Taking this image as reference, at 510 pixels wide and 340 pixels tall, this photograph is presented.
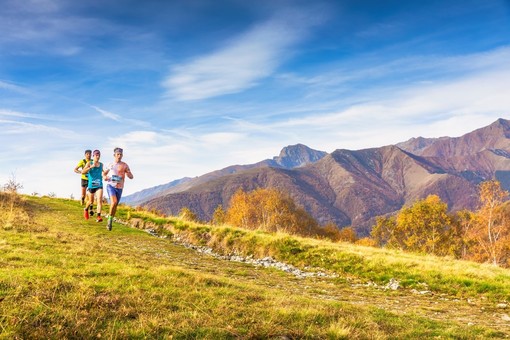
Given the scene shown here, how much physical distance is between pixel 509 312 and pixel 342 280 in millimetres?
5581

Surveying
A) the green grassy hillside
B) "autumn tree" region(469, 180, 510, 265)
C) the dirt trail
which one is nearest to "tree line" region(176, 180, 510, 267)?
"autumn tree" region(469, 180, 510, 265)

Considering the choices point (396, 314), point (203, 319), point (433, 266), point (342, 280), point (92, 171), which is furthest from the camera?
point (92, 171)

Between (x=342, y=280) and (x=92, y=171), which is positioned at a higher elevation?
(x=92, y=171)

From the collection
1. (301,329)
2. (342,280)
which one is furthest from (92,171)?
(301,329)

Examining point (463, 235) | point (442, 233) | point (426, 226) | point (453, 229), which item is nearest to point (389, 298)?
point (426, 226)

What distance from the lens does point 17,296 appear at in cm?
582

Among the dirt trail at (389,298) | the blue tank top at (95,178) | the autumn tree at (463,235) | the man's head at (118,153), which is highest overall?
the man's head at (118,153)

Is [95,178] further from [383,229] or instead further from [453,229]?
[453,229]

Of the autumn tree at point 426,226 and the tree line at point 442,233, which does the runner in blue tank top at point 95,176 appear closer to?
the tree line at point 442,233

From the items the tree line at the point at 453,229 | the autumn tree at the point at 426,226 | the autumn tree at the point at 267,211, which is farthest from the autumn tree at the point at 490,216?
the autumn tree at the point at 267,211

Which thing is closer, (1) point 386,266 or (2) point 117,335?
(2) point 117,335

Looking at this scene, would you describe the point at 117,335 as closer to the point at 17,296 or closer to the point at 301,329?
the point at 17,296

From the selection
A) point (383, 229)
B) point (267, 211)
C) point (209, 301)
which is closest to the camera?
point (209, 301)

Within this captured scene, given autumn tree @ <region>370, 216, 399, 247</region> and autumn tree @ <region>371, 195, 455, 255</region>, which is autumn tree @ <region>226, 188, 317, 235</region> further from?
autumn tree @ <region>371, 195, 455, 255</region>
